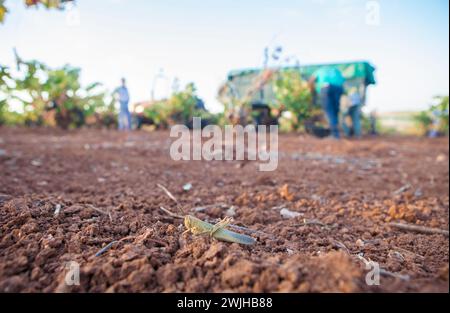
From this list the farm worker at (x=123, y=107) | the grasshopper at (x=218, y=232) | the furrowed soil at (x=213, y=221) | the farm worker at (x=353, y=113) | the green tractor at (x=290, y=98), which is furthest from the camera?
the farm worker at (x=123, y=107)

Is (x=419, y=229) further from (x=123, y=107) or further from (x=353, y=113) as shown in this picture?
(x=123, y=107)

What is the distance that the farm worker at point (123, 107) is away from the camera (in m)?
9.40

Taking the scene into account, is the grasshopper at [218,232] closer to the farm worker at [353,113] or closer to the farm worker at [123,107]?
the farm worker at [353,113]

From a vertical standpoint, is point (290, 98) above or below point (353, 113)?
above

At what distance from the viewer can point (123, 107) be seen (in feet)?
31.3

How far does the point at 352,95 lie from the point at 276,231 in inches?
297

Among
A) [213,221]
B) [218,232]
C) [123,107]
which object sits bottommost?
[213,221]

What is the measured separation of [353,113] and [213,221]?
7.95 meters

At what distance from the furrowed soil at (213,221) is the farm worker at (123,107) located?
5.48 meters

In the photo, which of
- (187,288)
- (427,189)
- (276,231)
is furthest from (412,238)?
(427,189)

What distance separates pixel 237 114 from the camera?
864cm

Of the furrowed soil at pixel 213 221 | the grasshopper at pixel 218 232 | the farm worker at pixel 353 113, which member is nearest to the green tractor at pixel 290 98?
the farm worker at pixel 353 113

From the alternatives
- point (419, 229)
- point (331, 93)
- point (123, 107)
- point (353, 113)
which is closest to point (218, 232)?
point (419, 229)
